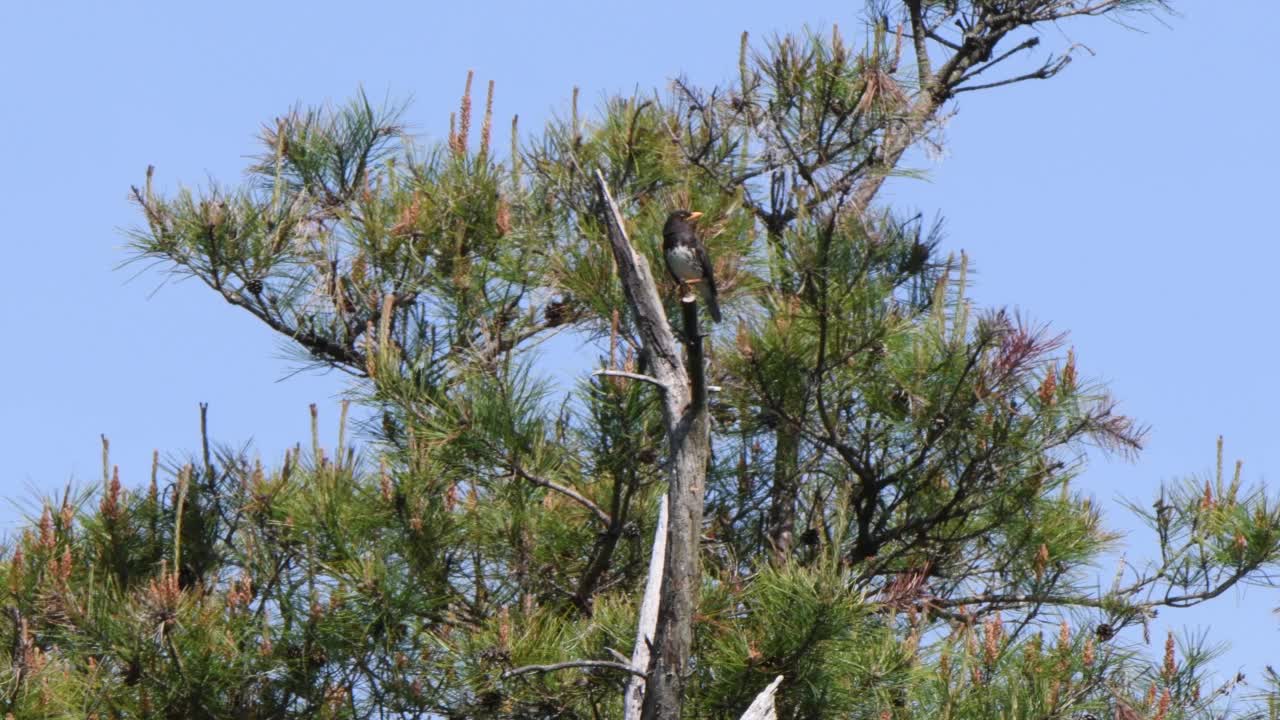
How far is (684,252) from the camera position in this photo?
15.4ft

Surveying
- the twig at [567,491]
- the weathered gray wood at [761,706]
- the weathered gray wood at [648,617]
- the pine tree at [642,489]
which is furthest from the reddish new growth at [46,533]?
the weathered gray wood at [761,706]

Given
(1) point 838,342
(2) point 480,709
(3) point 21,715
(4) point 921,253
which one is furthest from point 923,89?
(3) point 21,715

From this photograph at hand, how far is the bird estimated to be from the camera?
469 cm

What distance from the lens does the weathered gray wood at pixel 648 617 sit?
159 inches

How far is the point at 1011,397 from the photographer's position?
4.86 m

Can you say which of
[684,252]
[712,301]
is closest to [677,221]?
[684,252]

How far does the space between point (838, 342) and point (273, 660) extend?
Answer: 1627 mm

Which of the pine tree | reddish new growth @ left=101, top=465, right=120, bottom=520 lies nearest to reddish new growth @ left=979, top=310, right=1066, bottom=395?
the pine tree

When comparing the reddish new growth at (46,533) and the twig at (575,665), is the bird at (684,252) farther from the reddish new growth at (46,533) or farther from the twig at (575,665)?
the reddish new growth at (46,533)

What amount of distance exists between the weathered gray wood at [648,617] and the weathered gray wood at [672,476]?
4cm

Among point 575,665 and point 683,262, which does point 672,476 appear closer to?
point 575,665

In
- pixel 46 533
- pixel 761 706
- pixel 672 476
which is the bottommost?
pixel 761 706

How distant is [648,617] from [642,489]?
86cm

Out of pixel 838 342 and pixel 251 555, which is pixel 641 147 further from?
pixel 251 555
